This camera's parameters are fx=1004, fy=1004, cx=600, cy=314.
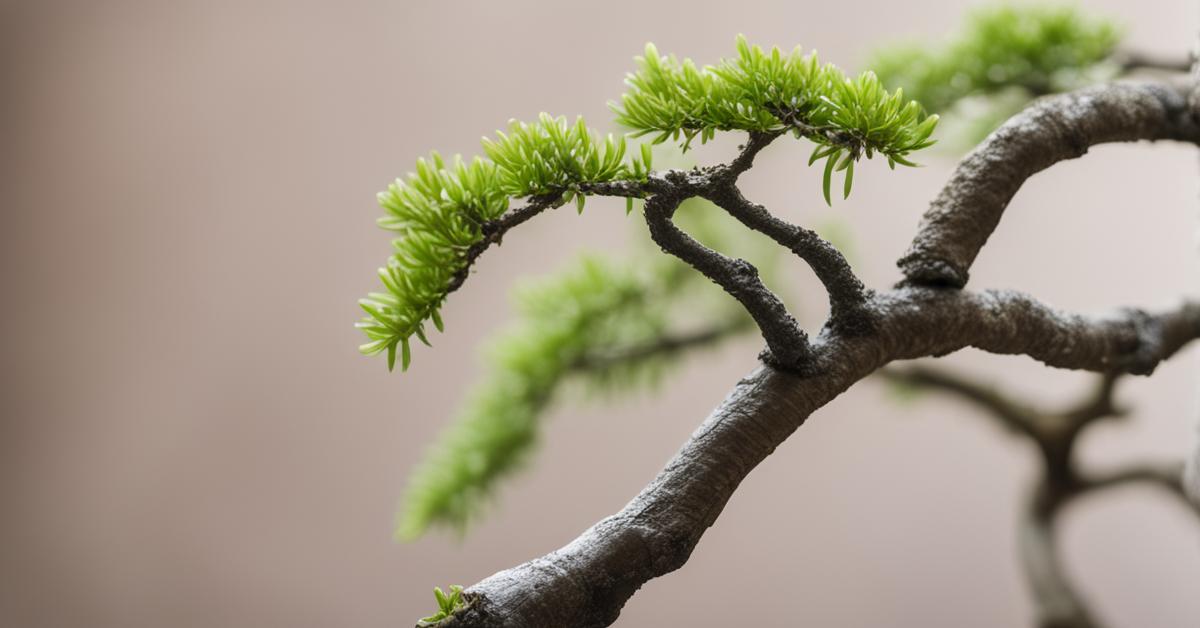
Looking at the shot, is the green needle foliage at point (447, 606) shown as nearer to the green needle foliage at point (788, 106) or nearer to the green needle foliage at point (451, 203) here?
the green needle foliage at point (451, 203)

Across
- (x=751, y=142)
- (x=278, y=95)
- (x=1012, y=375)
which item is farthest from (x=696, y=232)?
(x=1012, y=375)

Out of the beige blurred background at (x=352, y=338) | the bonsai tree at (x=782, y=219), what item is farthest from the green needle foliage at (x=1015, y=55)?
the beige blurred background at (x=352, y=338)

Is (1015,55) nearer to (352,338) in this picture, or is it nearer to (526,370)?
(526,370)

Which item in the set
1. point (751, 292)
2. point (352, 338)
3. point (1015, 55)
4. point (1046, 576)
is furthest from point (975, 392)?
point (352, 338)

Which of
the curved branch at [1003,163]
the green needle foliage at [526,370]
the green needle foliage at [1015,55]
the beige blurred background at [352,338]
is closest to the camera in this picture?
the curved branch at [1003,163]

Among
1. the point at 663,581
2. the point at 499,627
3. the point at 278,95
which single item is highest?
the point at 278,95

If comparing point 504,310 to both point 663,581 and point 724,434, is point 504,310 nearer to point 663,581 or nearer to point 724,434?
point 663,581
